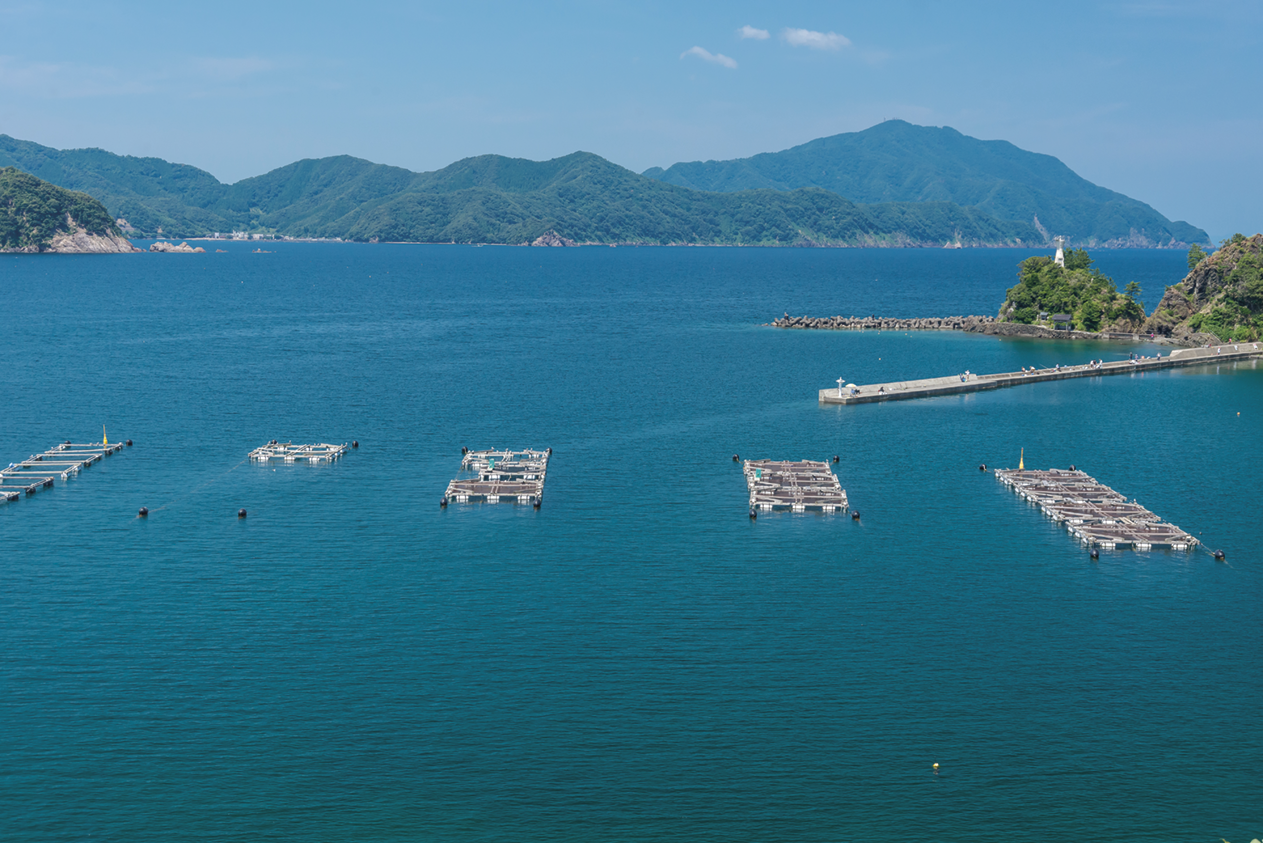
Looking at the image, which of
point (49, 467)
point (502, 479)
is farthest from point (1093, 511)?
point (49, 467)

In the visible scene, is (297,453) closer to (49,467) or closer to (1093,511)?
(49,467)

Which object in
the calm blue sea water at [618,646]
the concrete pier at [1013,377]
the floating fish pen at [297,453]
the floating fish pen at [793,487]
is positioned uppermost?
the concrete pier at [1013,377]

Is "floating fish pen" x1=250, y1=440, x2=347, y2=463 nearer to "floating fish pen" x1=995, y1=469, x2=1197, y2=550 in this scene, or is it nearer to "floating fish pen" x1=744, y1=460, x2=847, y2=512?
"floating fish pen" x1=744, y1=460, x2=847, y2=512

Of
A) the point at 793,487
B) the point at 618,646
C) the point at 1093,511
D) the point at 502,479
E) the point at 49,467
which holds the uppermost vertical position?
the point at 1093,511

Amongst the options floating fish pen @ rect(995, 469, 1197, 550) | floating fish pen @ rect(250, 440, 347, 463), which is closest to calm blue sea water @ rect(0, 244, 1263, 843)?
floating fish pen @ rect(995, 469, 1197, 550)

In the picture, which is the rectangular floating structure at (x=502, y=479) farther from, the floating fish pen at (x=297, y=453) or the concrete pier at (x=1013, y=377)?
the concrete pier at (x=1013, y=377)

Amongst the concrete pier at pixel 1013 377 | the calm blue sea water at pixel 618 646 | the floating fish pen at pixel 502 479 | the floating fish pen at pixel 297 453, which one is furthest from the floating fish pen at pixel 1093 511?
the floating fish pen at pixel 297 453
